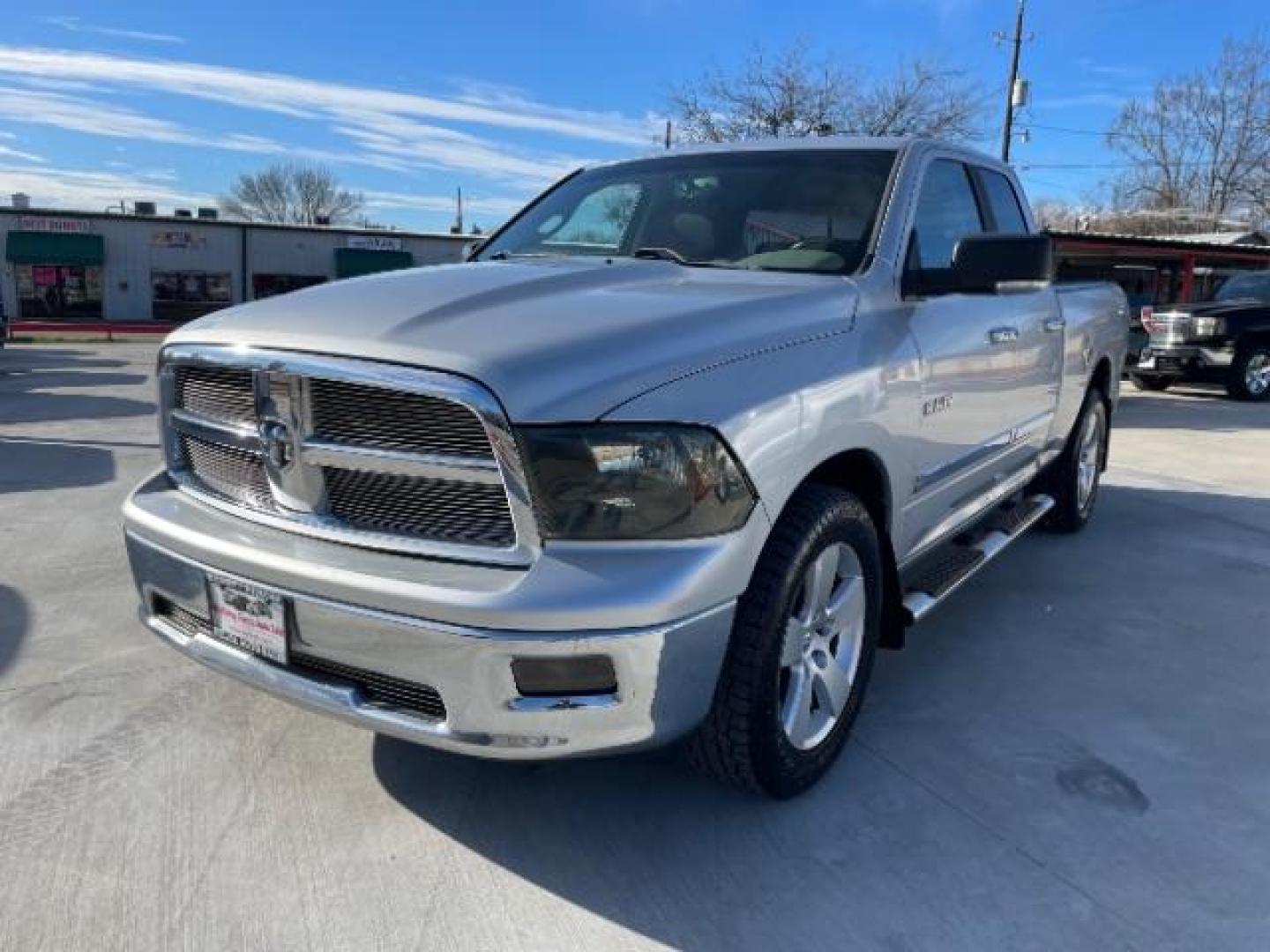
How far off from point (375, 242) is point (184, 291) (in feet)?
27.5

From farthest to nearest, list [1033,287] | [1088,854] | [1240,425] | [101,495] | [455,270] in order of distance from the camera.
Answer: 1. [1240,425]
2. [101,495]
3. [1033,287]
4. [455,270]
5. [1088,854]

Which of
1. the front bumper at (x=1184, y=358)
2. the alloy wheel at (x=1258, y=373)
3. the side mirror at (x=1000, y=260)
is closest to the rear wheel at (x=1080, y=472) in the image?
the side mirror at (x=1000, y=260)

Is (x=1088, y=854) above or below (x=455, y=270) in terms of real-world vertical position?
below

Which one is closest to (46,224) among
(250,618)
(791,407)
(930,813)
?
(250,618)

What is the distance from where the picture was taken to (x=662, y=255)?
3.49 metres

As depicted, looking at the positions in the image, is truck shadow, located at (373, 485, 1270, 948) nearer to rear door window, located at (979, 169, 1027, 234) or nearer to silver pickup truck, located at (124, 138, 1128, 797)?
silver pickup truck, located at (124, 138, 1128, 797)

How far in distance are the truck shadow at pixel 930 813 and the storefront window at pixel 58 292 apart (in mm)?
45346

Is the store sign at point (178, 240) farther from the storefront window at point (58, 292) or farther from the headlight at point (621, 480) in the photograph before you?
the headlight at point (621, 480)

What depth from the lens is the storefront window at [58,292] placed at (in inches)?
1624

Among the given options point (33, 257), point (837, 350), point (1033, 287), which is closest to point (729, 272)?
point (837, 350)

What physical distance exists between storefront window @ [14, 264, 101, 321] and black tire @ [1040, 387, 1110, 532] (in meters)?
44.3

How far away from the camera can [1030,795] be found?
291cm

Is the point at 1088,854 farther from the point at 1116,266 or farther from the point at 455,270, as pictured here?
the point at 1116,266

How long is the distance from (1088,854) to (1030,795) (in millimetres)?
291
